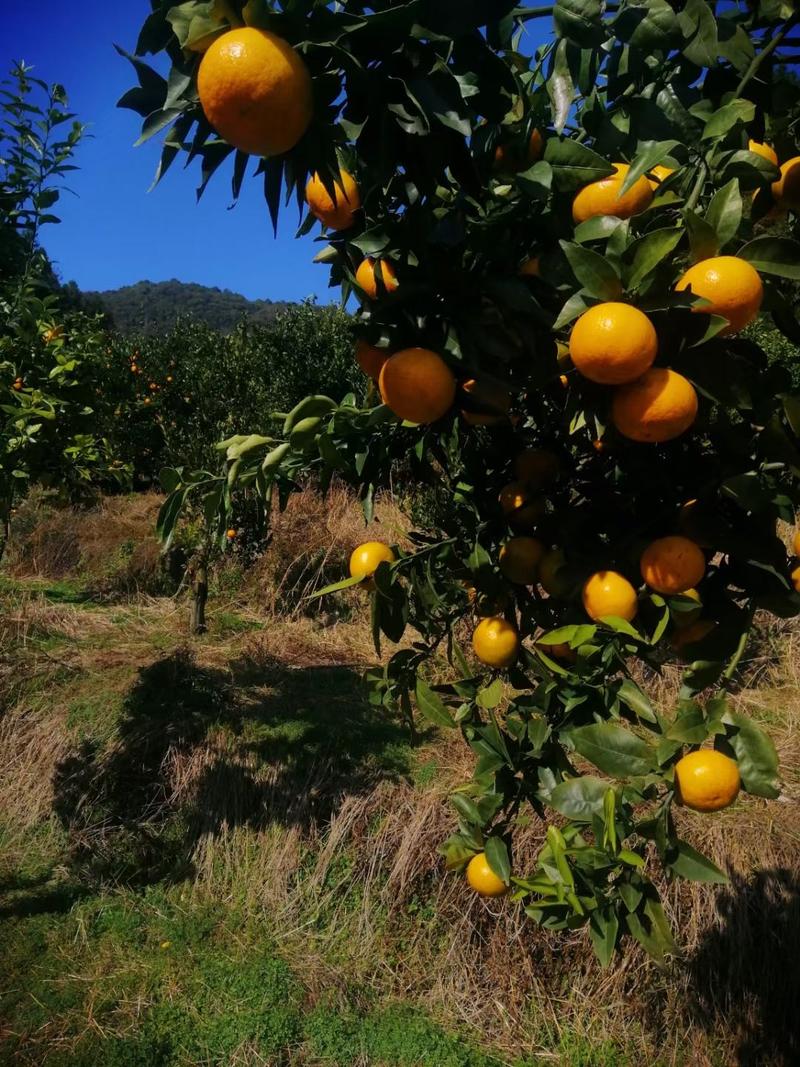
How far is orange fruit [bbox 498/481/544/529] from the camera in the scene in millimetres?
1004

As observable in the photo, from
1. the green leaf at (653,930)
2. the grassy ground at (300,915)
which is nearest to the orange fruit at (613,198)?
the green leaf at (653,930)

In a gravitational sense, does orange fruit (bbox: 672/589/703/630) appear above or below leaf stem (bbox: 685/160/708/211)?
below

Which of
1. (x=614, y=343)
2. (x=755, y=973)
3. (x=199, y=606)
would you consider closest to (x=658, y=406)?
(x=614, y=343)

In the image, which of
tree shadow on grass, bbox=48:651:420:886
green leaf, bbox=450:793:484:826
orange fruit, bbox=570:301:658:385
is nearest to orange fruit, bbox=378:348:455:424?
orange fruit, bbox=570:301:658:385

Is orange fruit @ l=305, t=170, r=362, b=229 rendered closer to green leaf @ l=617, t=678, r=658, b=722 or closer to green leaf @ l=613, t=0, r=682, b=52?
green leaf @ l=613, t=0, r=682, b=52

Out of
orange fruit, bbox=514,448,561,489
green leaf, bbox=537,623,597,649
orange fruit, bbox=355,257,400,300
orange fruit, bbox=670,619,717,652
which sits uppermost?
orange fruit, bbox=355,257,400,300

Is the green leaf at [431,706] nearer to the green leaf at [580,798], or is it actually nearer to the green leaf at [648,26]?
the green leaf at [580,798]

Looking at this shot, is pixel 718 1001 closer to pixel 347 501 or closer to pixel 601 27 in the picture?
pixel 601 27

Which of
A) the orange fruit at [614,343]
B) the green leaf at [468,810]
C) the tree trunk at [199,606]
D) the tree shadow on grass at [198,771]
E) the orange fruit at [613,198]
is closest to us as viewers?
the orange fruit at [614,343]

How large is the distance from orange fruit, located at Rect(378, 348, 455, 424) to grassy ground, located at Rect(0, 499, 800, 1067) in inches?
78.5

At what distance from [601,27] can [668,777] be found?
2.52 ft

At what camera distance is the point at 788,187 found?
0.84 metres

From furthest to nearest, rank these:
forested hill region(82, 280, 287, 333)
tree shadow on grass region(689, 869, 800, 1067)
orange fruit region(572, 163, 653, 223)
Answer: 1. forested hill region(82, 280, 287, 333)
2. tree shadow on grass region(689, 869, 800, 1067)
3. orange fruit region(572, 163, 653, 223)

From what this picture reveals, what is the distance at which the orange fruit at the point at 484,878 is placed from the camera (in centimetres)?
100
